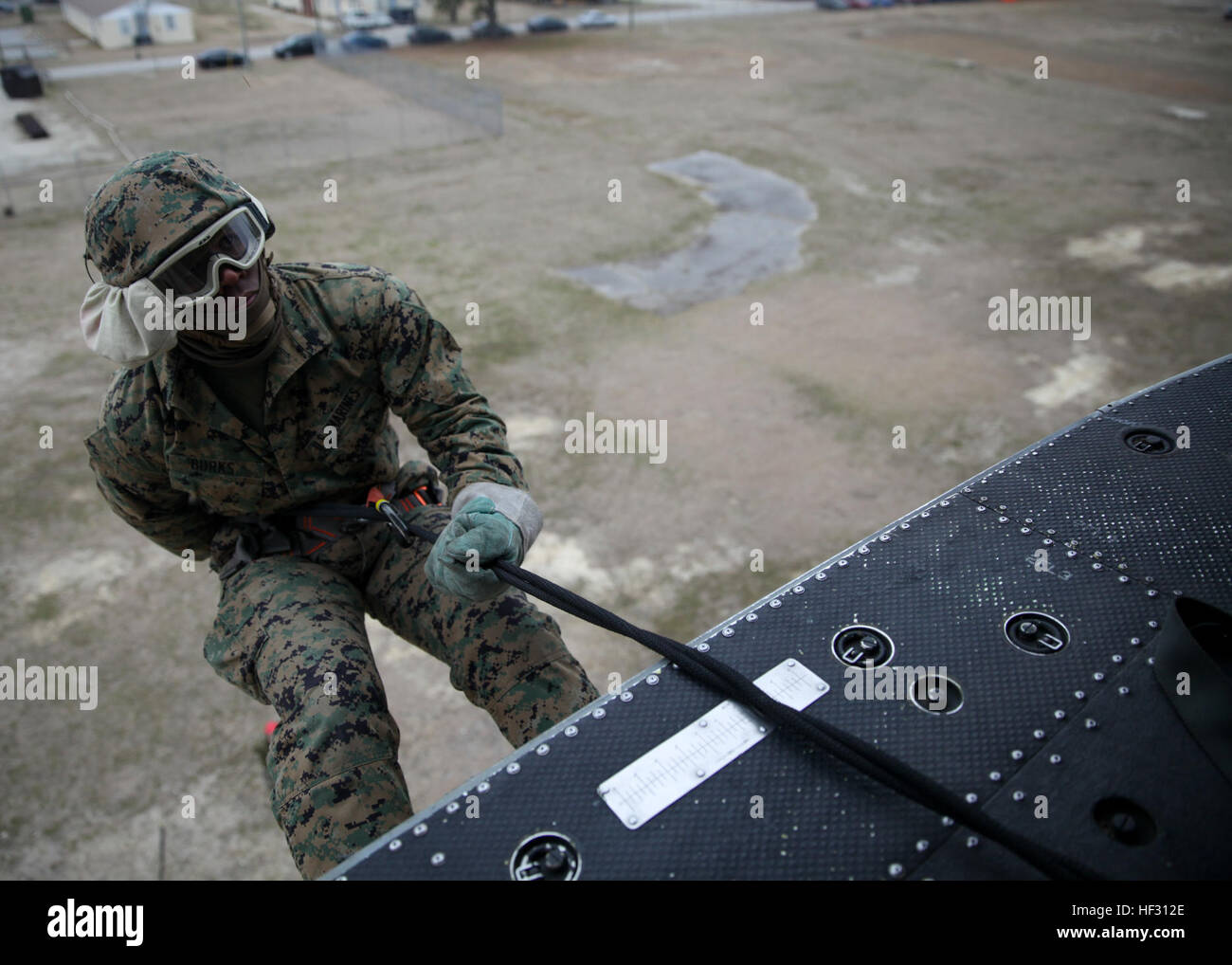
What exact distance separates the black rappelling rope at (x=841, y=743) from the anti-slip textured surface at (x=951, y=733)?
47mm

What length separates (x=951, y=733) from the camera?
1.56 m

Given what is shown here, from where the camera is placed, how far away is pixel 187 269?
2182 millimetres

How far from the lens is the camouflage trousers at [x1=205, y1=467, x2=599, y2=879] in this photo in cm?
197

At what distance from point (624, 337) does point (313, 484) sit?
4.95 metres

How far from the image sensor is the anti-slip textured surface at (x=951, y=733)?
137 centimetres

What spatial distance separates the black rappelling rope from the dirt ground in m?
2.34

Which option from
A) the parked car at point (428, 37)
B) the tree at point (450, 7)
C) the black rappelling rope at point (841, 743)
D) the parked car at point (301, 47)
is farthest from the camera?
the tree at point (450, 7)

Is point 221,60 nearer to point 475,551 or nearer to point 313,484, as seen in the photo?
point 313,484
